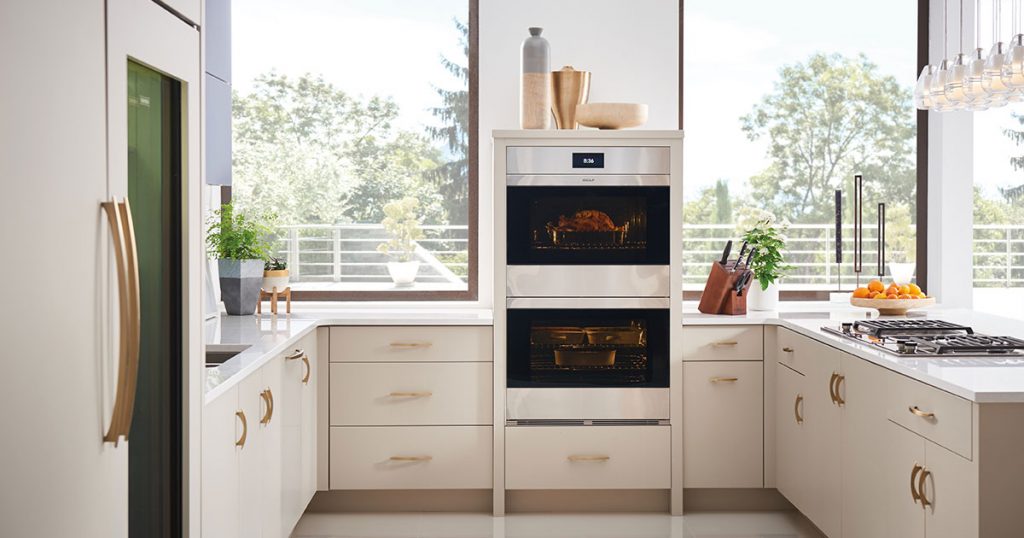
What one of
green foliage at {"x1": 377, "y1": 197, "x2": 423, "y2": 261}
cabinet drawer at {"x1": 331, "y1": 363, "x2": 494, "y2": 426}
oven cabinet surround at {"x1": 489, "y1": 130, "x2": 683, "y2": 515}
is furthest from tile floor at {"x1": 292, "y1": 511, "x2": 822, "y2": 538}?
green foliage at {"x1": 377, "y1": 197, "x2": 423, "y2": 261}

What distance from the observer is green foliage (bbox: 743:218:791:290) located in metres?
3.78

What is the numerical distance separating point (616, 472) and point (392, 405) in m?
0.96

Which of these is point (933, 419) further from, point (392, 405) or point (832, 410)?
point (392, 405)

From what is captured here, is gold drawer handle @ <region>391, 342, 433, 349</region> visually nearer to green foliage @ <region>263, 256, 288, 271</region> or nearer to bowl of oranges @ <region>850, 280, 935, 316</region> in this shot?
green foliage @ <region>263, 256, 288, 271</region>

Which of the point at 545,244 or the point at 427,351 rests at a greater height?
the point at 545,244

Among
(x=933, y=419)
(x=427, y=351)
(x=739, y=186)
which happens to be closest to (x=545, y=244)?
(x=427, y=351)

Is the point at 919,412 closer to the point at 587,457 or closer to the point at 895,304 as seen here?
the point at 895,304

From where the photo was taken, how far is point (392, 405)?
3.62 metres

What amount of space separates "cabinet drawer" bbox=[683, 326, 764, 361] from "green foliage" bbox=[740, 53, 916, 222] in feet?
3.05

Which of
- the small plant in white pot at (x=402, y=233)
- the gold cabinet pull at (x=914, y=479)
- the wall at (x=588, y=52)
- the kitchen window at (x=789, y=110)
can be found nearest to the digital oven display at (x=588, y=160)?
the wall at (x=588, y=52)

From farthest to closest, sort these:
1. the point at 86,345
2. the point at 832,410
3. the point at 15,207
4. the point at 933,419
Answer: the point at 832,410 → the point at 933,419 → the point at 86,345 → the point at 15,207

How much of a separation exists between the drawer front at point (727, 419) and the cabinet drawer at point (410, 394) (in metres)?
0.84

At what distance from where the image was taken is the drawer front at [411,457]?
362cm

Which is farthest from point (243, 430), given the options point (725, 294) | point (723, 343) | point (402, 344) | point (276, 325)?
point (725, 294)
